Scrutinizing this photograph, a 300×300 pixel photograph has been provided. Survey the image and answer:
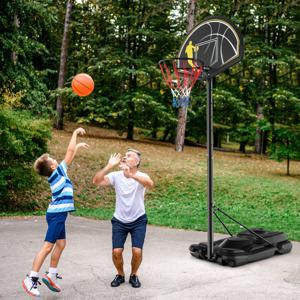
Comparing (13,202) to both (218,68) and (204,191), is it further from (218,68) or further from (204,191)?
(218,68)

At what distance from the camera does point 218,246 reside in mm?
8039

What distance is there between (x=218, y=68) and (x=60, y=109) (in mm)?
19306

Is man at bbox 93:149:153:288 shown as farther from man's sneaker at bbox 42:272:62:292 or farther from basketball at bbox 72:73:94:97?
basketball at bbox 72:73:94:97

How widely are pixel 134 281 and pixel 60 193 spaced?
1.50 metres

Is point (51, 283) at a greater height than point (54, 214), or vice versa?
point (54, 214)

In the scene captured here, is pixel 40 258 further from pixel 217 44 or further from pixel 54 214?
pixel 217 44

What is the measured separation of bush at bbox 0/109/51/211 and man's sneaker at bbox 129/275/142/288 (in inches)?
264

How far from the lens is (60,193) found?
19.3 feet

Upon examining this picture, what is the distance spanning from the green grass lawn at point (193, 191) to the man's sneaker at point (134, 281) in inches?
195

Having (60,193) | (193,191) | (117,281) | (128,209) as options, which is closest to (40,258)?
(60,193)

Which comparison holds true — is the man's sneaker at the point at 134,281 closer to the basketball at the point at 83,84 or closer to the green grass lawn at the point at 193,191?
the basketball at the point at 83,84

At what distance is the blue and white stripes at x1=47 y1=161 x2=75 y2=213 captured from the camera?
19.2 ft

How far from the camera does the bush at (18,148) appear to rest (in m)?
12.1

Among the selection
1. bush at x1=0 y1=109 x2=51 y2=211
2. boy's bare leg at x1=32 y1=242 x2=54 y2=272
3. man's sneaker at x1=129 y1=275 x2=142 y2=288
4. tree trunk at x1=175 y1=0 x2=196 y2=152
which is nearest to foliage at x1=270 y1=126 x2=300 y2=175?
tree trunk at x1=175 y1=0 x2=196 y2=152
